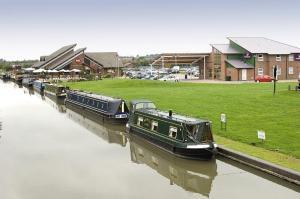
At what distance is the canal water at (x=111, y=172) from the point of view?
16.0 metres

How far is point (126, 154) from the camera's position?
22578 millimetres

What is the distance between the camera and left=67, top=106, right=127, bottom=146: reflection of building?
1049 inches

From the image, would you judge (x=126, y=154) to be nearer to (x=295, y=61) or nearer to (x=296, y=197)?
(x=296, y=197)

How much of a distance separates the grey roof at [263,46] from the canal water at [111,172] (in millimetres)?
42425

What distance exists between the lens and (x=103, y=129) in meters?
30.3

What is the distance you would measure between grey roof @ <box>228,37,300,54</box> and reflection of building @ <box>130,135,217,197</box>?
45769 mm

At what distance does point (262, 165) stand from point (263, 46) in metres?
53.4

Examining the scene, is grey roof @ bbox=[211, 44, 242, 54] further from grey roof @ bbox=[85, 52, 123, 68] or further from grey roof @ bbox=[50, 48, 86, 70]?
grey roof @ bbox=[85, 52, 123, 68]

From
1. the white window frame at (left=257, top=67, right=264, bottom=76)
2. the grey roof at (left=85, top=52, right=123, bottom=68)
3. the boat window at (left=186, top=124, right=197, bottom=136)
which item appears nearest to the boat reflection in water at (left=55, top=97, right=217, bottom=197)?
the boat window at (left=186, top=124, right=197, bottom=136)

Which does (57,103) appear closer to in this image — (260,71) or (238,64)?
(238,64)

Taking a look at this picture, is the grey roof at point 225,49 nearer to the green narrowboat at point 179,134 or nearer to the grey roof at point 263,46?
the grey roof at point 263,46

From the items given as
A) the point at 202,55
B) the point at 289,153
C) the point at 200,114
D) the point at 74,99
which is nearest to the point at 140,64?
the point at 202,55

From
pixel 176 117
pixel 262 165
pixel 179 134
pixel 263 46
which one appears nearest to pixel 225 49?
pixel 263 46

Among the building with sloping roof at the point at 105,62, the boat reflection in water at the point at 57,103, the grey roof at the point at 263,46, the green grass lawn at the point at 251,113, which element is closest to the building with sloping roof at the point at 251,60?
the grey roof at the point at 263,46
